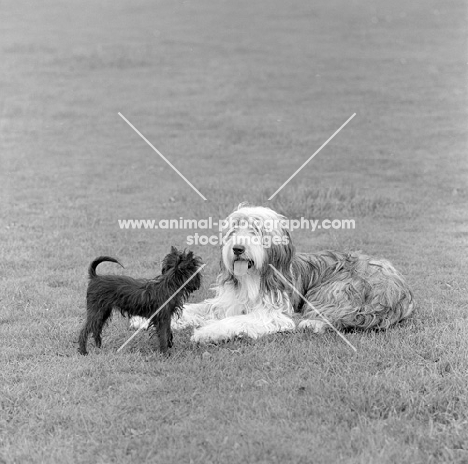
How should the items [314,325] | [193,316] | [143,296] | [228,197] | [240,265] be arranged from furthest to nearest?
[228,197], [193,316], [314,325], [240,265], [143,296]

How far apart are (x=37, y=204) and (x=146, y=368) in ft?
23.0

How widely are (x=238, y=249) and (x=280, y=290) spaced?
2.68 feet

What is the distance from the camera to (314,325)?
283 inches

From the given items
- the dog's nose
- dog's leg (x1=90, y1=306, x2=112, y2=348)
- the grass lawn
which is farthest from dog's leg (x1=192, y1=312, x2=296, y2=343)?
dog's leg (x1=90, y1=306, x2=112, y2=348)

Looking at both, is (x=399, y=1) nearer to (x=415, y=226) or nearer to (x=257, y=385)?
(x=415, y=226)

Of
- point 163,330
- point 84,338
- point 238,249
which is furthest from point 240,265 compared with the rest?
point 84,338

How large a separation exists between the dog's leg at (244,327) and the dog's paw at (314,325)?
93 mm

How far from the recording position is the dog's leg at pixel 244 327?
22.8 ft

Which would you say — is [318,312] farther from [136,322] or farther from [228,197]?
[228,197]

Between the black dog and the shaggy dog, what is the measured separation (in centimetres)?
52

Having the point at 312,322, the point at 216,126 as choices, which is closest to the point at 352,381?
the point at 312,322

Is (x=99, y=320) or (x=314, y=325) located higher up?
(x=99, y=320)

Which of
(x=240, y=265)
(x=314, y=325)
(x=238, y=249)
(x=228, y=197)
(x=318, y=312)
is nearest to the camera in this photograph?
(x=238, y=249)

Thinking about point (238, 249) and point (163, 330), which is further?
point (238, 249)
